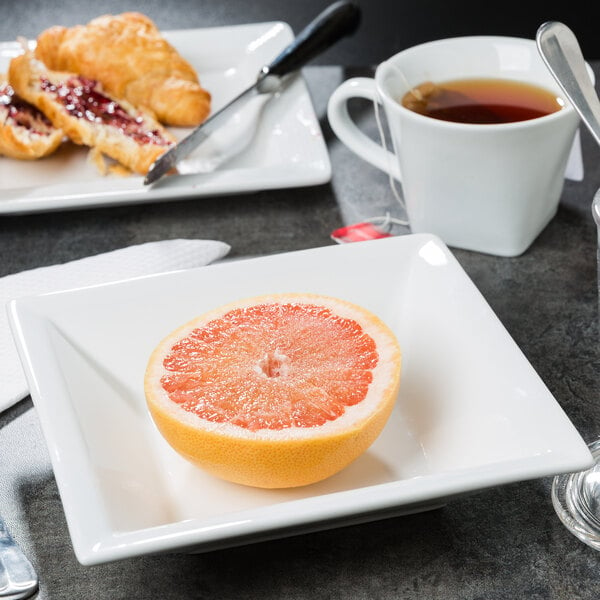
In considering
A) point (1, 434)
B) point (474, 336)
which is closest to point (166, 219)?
point (1, 434)

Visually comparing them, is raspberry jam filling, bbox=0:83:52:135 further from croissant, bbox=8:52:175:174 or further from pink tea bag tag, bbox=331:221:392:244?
pink tea bag tag, bbox=331:221:392:244

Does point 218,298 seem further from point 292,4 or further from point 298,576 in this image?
point 292,4

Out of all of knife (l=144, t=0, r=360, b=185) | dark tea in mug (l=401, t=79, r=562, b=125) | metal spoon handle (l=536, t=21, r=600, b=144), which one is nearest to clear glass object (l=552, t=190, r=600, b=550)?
metal spoon handle (l=536, t=21, r=600, b=144)

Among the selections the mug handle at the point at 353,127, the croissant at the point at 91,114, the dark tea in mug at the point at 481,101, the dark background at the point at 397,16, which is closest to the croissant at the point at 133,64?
the croissant at the point at 91,114

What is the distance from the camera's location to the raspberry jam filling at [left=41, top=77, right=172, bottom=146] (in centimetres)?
129

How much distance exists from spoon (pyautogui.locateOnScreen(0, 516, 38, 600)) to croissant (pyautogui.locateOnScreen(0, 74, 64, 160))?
0.69 m

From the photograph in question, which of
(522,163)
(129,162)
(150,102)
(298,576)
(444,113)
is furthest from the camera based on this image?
(150,102)

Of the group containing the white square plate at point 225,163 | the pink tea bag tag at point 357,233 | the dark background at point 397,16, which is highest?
the white square plate at point 225,163

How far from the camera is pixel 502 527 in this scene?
715mm

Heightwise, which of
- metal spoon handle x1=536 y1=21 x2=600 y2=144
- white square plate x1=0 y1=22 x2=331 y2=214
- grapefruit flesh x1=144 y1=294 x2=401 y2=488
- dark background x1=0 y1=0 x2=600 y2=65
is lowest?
dark background x1=0 y1=0 x2=600 y2=65

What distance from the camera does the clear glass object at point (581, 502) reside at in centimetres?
71

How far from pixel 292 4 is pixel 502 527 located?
6.31 ft

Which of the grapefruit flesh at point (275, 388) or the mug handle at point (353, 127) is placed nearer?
the grapefruit flesh at point (275, 388)

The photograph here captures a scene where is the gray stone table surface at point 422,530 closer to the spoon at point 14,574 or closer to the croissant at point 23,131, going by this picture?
the spoon at point 14,574
